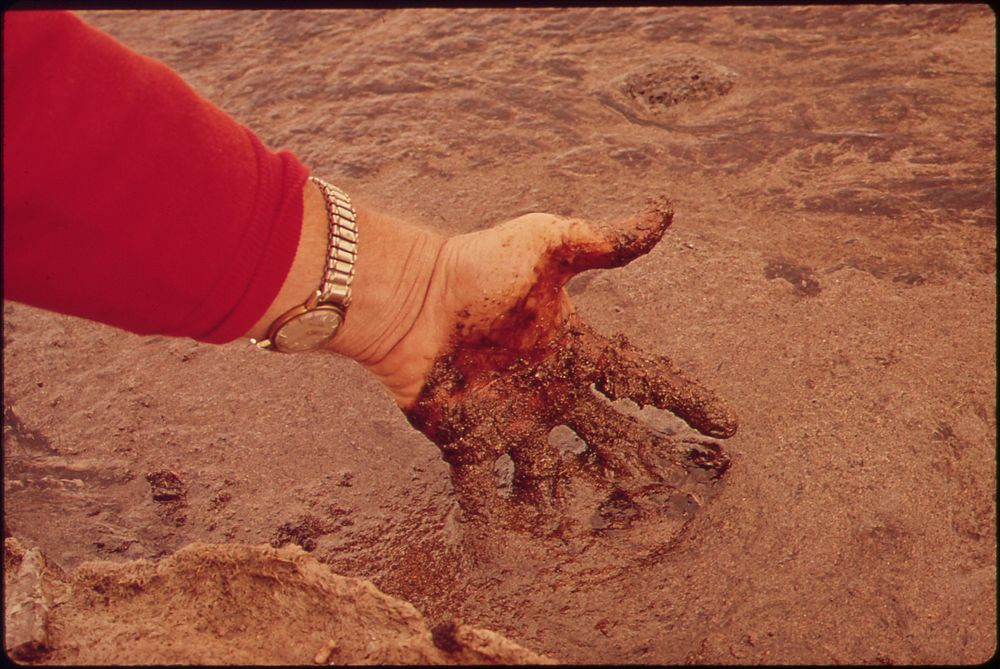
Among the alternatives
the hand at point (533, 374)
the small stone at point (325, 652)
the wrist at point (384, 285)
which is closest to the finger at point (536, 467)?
the hand at point (533, 374)

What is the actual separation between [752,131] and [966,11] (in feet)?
3.05

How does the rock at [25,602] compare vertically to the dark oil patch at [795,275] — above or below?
above

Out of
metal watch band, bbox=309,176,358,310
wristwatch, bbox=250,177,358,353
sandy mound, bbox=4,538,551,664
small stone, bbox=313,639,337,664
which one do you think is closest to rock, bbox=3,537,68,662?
sandy mound, bbox=4,538,551,664

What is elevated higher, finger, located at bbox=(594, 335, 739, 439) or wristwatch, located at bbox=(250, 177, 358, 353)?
wristwatch, located at bbox=(250, 177, 358, 353)

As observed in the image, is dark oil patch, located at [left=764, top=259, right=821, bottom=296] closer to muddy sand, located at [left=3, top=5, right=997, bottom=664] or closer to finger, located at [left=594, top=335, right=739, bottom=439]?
muddy sand, located at [left=3, top=5, right=997, bottom=664]

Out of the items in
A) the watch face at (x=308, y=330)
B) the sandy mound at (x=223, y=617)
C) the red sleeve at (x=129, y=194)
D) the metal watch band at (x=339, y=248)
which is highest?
the red sleeve at (x=129, y=194)

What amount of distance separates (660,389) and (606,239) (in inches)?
12.8

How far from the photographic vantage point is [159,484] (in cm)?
204

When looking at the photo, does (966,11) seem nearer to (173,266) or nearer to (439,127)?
(439,127)

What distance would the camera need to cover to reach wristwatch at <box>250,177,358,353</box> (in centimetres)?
163

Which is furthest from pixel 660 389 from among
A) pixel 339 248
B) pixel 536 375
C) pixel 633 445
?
pixel 339 248

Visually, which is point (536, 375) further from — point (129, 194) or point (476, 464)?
point (129, 194)

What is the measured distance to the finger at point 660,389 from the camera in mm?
1855

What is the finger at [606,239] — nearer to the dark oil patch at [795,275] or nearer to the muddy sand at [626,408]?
the muddy sand at [626,408]
